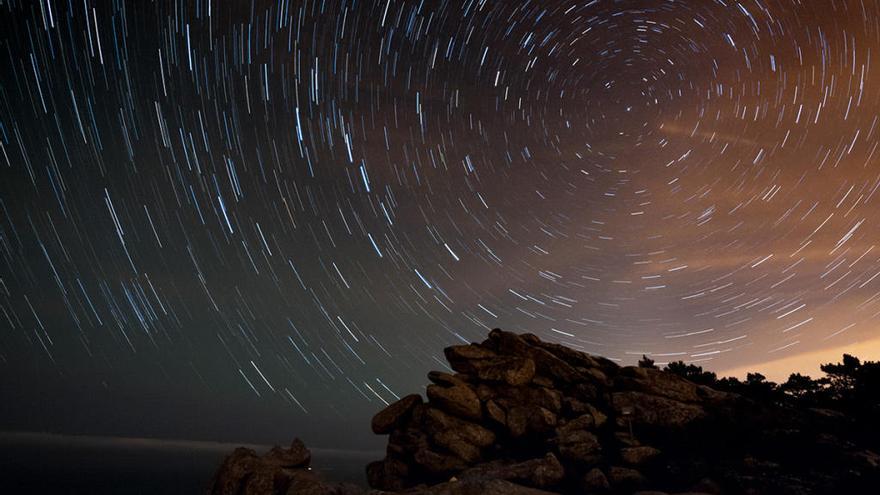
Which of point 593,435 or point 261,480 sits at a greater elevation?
point 593,435

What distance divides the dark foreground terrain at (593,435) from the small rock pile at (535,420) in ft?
0.30

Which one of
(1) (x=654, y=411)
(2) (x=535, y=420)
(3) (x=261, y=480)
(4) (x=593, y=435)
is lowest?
(3) (x=261, y=480)

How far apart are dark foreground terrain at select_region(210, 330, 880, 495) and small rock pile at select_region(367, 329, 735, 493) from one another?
9 centimetres

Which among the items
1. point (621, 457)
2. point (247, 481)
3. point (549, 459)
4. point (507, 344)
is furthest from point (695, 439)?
point (247, 481)

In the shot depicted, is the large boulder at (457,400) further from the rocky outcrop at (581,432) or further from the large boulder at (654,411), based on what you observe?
the large boulder at (654,411)

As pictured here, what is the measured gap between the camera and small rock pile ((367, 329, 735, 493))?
104 feet

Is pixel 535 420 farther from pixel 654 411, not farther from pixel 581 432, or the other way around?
pixel 654 411

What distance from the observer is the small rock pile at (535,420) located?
31.7m

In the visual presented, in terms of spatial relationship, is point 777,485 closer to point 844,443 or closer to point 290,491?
point 844,443

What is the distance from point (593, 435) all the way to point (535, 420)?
419 cm

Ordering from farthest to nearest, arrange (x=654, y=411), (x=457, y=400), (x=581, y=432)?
(x=457, y=400)
(x=654, y=411)
(x=581, y=432)

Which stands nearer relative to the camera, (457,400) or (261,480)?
(261,480)

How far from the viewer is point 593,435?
34.8 m

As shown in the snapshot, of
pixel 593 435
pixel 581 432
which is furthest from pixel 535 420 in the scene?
pixel 593 435
